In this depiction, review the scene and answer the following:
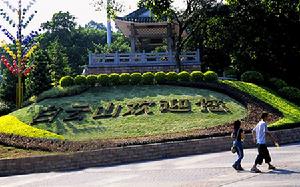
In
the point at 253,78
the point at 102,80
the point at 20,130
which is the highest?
the point at 102,80

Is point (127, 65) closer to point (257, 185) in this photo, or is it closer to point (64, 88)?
point (64, 88)

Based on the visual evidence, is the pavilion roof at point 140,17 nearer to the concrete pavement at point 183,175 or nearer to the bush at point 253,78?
the bush at point 253,78

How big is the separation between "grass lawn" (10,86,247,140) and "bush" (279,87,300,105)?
178 inches

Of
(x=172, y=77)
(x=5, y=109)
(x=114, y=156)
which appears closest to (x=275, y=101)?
(x=172, y=77)

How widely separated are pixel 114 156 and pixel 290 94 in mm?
13986

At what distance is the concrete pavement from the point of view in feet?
37.4

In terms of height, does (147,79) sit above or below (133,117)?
above

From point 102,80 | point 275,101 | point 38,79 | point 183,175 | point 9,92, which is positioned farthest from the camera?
point 9,92

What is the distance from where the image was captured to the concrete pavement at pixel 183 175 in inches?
449

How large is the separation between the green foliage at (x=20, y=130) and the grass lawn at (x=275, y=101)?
355 inches

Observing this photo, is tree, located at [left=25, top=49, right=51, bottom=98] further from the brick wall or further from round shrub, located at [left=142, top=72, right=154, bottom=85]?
the brick wall

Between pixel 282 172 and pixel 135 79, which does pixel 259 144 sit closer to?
pixel 282 172

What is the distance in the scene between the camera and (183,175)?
1266 cm

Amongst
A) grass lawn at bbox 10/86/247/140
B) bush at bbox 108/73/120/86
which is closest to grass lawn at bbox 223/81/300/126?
grass lawn at bbox 10/86/247/140
